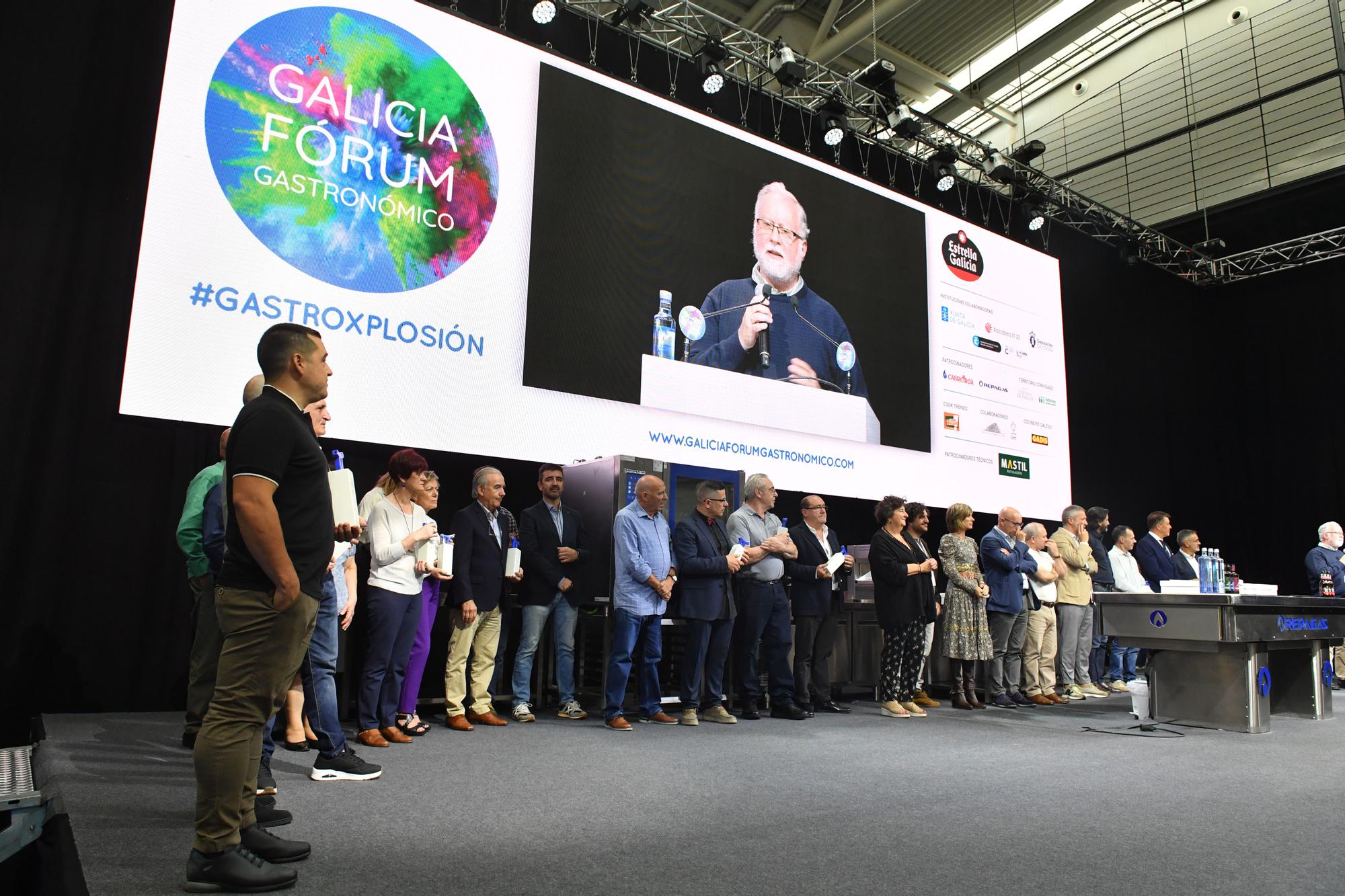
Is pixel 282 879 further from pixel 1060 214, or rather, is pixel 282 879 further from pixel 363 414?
pixel 1060 214

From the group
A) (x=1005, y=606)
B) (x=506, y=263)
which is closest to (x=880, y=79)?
(x=506, y=263)

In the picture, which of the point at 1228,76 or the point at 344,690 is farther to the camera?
the point at 1228,76

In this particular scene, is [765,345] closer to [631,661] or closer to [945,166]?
[631,661]

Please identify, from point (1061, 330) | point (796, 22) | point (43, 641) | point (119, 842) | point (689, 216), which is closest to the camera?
point (119, 842)

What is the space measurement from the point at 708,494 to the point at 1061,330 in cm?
582

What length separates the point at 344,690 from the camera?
190 inches

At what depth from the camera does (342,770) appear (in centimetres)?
307

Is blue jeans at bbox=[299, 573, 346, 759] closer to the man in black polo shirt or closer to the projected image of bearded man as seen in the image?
the man in black polo shirt

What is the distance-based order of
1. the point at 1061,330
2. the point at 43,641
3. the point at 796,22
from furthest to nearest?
the point at 1061,330
the point at 796,22
the point at 43,641

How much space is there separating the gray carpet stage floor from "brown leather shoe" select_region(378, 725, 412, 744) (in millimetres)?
145

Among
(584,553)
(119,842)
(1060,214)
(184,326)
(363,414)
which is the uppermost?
(1060,214)

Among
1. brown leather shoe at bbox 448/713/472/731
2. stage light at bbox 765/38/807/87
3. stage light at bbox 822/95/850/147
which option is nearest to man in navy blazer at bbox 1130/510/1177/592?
stage light at bbox 822/95/850/147

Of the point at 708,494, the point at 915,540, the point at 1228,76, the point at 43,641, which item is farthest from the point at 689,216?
the point at 1228,76

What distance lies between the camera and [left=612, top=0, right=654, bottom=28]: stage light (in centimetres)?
628
